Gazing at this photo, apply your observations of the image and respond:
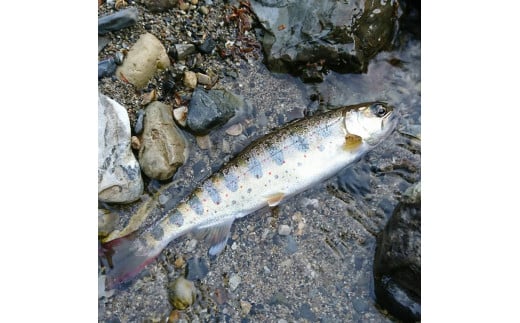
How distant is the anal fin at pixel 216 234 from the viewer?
3.67m

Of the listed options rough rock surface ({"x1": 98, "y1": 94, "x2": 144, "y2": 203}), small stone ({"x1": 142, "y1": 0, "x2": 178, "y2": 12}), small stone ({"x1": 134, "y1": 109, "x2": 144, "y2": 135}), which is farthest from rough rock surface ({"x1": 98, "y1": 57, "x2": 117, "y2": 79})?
small stone ({"x1": 142, "y1": 0, "x2": 178, "y2": 12})

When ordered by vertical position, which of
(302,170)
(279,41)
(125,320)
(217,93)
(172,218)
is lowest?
(125,320)

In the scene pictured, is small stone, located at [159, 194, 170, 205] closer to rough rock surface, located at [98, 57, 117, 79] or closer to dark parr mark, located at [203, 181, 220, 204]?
dark parr mark, located at [203, 181, 220, 204]

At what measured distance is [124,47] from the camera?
12.3ft

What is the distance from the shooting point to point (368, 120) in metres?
3.61

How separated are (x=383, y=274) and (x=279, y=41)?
2083mm

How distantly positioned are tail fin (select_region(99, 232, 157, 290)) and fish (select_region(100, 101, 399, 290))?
0.02 m

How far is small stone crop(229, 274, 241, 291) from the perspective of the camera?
12.0ft

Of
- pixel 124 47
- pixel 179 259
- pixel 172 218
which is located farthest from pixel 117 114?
pixel 179 259

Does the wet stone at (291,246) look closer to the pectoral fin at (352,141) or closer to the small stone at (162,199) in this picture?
the pectoral fin at (352,141)

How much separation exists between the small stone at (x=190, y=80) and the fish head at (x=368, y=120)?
4.26ft

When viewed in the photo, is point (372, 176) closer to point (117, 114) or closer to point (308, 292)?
point (308, 292)

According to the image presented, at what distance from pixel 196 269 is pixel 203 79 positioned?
5.26 ft

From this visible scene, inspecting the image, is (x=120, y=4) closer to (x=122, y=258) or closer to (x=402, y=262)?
(x=122, y=258)
